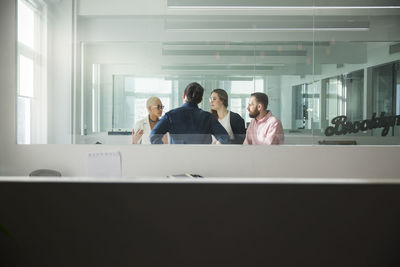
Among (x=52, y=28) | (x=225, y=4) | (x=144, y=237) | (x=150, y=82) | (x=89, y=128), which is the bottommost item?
(x=144, y=237)

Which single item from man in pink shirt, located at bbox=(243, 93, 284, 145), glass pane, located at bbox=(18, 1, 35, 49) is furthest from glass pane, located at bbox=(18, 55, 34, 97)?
man in pink shirt, located at bbox=(243, 93, 284, 145)

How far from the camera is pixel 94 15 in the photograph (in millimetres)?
3859

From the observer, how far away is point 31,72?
3564 millimetres

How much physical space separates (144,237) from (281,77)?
10.4 feet

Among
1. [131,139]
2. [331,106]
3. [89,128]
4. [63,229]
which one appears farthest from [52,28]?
[63,229]

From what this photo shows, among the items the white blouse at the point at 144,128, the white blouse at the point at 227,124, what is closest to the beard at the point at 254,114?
the white blouse at the point at 227,124

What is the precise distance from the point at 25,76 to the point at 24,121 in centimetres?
41

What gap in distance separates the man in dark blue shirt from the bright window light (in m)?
1.19

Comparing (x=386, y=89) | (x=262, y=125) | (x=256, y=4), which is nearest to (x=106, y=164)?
(x=262, y=125)

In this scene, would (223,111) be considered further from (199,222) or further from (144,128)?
(199,222)

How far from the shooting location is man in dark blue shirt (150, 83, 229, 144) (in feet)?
11.7

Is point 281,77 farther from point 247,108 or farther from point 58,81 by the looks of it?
point 58,81

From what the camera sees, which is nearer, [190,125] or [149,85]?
[190,125]

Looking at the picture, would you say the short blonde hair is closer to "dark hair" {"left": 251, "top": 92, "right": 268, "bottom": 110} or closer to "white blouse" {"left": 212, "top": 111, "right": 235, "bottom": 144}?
A: "white blouse" {"left": 212, "top": 111, "right": 235, "bottom": 144}
